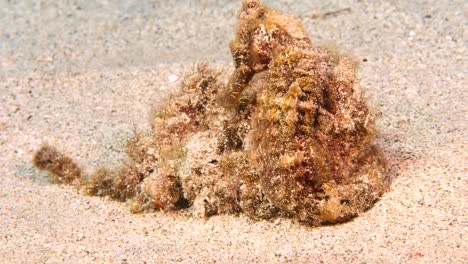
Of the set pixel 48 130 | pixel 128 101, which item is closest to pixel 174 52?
pixel 128 101

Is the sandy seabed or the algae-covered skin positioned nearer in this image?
the sandy seabed

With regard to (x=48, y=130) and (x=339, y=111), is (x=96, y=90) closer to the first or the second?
(x=48, y=130)

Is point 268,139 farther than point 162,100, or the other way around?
point 162,100

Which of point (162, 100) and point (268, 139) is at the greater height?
point (268, 139)

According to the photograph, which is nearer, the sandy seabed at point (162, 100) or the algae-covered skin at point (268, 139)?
the sandy seabed at point (162, 100)
